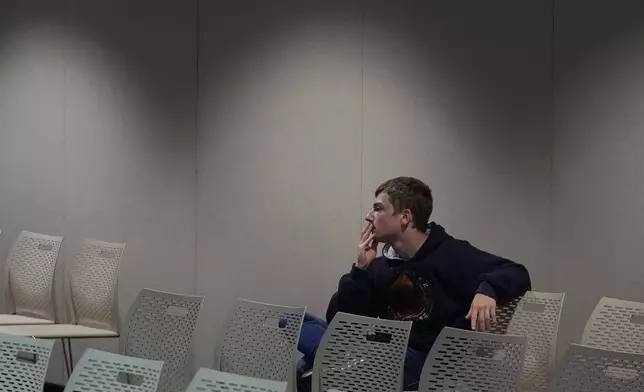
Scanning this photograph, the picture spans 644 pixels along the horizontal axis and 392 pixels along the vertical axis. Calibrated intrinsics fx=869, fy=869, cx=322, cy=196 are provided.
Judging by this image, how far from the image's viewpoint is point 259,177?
557 cm

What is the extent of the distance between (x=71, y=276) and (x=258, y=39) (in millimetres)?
1902

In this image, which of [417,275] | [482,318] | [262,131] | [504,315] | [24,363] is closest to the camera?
[24,363]

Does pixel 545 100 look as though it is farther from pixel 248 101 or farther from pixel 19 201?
pixel 19 201

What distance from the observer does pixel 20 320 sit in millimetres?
5301

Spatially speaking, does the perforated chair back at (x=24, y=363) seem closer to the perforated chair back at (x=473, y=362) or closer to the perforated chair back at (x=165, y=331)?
the perforated chair back at (x=165, y=331)

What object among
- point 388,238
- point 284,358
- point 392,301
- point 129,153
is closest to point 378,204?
point 388,238

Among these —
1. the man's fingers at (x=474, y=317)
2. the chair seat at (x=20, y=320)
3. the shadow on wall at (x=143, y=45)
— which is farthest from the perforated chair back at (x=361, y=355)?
the shadow on wall at (x=143, y=45)

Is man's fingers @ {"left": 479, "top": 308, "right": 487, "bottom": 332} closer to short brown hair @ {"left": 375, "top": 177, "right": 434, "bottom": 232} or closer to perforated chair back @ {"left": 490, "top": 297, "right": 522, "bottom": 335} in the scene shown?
perforated chair back @ {"left": 490, "top": 297, "right": 522, "bottom": 335}

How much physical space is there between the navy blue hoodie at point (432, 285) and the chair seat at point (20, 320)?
2.23m

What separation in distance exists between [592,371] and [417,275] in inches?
51.9

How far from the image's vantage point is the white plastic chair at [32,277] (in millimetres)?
5492

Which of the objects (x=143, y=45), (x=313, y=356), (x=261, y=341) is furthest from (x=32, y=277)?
(x=261, y=341)

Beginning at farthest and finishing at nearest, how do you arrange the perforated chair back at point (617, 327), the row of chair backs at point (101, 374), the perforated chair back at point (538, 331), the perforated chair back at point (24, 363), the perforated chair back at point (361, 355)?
the perforated chair back at point (538, 331), the perforated chair back at point (617, 327), the perforated chair back at point (361, 355), the perforated chair back at point (24, 363), the row of chair backs at point (101, 374)

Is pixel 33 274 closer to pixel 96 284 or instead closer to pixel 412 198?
pixel 96 284
